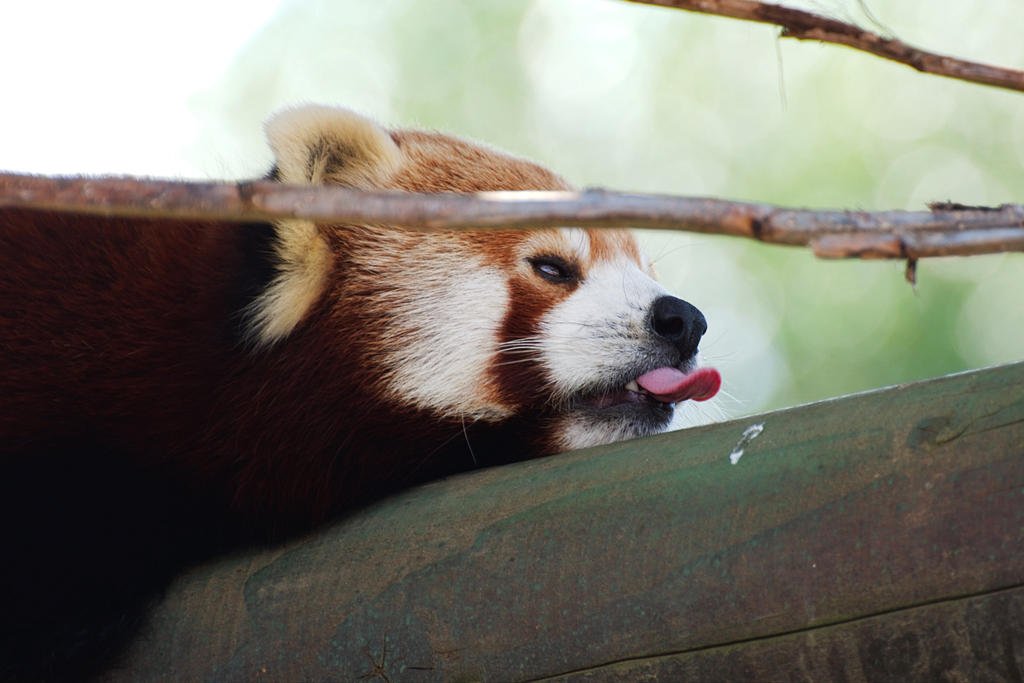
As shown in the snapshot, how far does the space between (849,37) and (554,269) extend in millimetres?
1159

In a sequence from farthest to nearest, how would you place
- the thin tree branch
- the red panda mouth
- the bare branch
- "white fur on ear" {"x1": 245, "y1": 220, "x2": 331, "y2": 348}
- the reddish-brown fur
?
the red panda mouth, "white fur on ear" {"x1": 245, "y1": 220, "x2": 331, "y2": 348}, the reddish-brown fur, the thin tree branch, the bare branch

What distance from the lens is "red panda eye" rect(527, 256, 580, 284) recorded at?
2.56m

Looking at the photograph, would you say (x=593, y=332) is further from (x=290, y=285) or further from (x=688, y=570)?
(x=688, y=570)

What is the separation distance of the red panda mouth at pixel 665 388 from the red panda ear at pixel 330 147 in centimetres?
82

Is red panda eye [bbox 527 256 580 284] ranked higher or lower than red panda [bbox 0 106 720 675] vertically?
higher

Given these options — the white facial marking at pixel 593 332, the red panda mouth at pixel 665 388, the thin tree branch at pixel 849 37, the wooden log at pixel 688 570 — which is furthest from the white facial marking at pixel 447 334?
the thin tree branch at pixel 849 37

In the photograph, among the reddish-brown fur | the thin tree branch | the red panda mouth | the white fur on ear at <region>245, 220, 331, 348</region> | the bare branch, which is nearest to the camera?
the bare branch

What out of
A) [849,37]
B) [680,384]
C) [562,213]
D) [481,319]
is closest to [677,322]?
[680,384]

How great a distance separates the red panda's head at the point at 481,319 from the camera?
2400 millimetres

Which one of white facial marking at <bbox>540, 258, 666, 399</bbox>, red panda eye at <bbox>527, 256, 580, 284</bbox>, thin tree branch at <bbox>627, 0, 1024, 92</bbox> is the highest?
thin tree branch at <bbox>627, 0, 1024, 92</bbox>

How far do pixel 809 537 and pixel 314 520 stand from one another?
960 mm

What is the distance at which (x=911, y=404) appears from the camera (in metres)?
1.67

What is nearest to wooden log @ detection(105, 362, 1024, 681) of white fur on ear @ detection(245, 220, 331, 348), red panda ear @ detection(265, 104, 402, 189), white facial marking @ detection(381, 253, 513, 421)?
white facial marking @ detection(381, 253, 513, 421)

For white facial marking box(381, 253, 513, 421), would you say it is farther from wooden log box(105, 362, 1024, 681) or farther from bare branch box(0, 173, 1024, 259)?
bare branch box(0, 173, 1024, 259)
